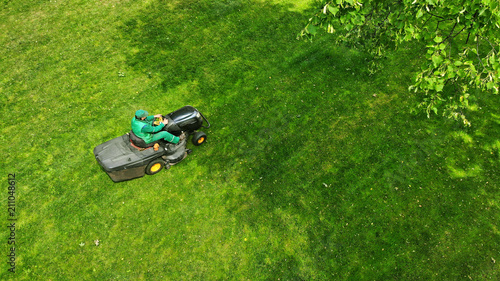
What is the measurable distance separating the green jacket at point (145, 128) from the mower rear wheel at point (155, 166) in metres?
0.67

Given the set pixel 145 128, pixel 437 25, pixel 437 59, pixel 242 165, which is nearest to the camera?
pixel 437 59

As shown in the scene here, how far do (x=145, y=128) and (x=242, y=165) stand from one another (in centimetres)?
280

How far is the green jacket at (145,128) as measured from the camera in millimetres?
6684

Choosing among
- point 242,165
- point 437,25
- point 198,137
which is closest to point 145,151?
point 198,137

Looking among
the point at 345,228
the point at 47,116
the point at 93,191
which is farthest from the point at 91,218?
the point at 345,228

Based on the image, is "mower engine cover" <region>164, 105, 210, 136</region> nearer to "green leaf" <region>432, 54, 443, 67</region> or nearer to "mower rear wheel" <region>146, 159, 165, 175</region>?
"mower rear wheel" <region>146, 159, 165, 175</region>

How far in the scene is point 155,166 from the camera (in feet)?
24.3

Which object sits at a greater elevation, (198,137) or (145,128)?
(145,128)

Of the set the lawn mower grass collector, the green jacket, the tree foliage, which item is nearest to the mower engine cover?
the lawn mower grass collector

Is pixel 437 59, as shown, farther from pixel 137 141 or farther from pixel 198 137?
pixel 137 141

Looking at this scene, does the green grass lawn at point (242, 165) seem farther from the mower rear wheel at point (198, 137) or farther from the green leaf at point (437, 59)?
the green leaf at point (437, 59)

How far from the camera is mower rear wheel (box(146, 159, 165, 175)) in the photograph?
7.25 meters

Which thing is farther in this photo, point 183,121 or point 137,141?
point 183,121

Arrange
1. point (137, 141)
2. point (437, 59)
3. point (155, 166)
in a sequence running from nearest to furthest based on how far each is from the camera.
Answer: point (437, 59) → point (137, 141) → point (155, 166)
